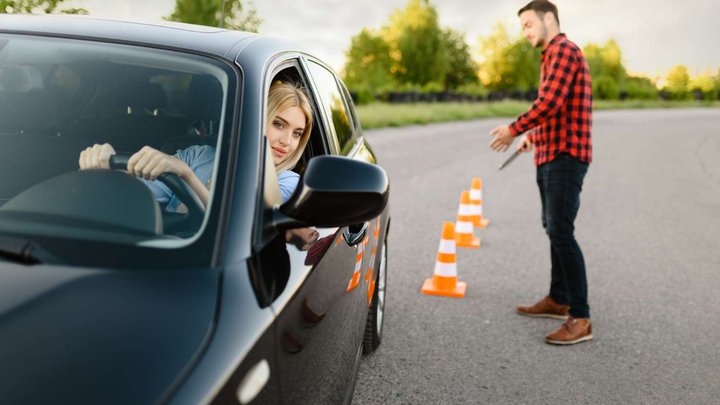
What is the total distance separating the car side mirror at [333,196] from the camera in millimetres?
1906

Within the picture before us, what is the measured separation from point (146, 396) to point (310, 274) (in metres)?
0.78

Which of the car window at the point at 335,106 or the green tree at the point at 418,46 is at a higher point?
the green tree at the point at 418,46

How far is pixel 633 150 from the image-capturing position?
20.3 meters

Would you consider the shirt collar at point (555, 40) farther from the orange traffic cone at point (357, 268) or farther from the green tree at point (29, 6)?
the green tree at point (29, 6)

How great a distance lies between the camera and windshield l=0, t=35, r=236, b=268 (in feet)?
6.15

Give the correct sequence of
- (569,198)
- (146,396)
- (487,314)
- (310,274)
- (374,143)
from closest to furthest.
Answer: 1. (146,396)
2. (310,274)
3. (569,198)
4. (487,314)
5. (374,143)

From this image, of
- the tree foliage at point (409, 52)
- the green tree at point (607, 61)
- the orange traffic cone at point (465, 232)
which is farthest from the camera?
the green tree at point (607, 61)

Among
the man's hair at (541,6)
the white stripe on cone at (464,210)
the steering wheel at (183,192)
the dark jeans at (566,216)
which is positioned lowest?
the white stripe on cone at (464,210)

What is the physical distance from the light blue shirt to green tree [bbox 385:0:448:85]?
242 ft

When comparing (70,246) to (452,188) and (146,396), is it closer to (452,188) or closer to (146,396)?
(146,396)

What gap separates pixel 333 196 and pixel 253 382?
56 centimetres

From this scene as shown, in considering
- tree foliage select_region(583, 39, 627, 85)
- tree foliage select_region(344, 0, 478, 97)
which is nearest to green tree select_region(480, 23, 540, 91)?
tree foliage select_region(344, 0, 478, 97)

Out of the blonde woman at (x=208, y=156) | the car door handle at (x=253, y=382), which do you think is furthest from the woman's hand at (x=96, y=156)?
the car door handle at (x=253, y=382)

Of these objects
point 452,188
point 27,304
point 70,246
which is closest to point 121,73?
point 70,246
